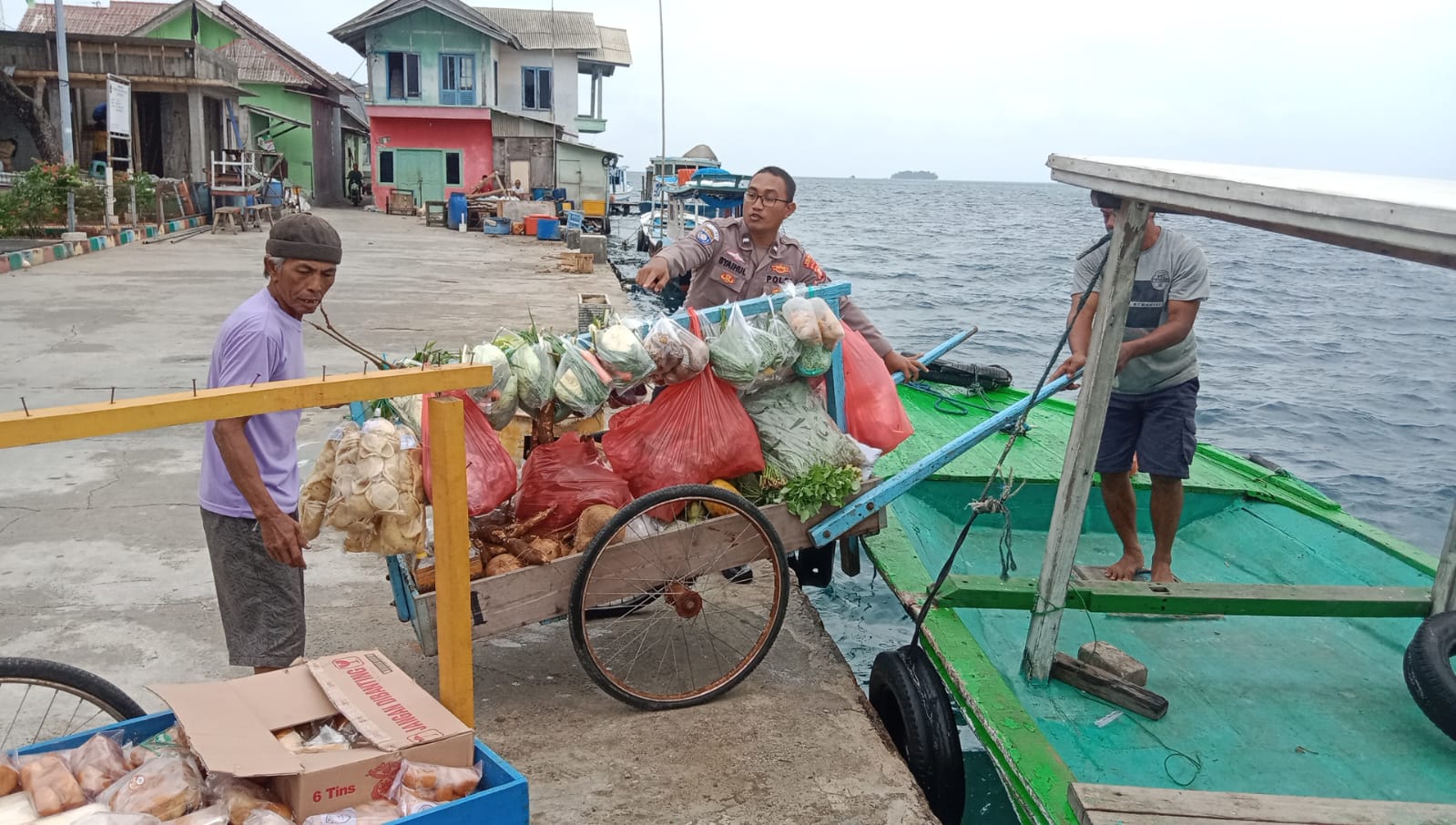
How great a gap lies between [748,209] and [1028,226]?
70517 millimetres

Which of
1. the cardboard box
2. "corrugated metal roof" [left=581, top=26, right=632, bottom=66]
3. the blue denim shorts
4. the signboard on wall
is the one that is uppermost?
"corrugated metal roof" [left=581, top=26, right=632, bottom=66]

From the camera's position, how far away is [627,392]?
3918 millimetres

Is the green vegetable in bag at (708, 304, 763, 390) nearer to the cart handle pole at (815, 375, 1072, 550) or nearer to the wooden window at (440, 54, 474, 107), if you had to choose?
the cart handle pole at (815, 375, 1072, 550)

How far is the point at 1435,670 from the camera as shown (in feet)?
11.9

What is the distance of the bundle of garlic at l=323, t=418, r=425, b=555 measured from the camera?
3006 mm

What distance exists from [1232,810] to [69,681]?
3.10 m

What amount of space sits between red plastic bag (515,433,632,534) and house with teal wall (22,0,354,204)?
110 feet

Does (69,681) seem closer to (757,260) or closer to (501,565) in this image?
(501,565)

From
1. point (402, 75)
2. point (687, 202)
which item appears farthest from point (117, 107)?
point (402, 75)

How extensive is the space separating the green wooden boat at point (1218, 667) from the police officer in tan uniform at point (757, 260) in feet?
2.76

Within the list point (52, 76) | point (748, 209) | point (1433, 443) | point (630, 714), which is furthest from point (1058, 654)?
point (52, 76)

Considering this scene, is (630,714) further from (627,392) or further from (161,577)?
(161,577)

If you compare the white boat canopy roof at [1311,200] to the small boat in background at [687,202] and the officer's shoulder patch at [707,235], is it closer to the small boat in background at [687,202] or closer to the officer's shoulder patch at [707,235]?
the officer's shoulder patch at [707,235]

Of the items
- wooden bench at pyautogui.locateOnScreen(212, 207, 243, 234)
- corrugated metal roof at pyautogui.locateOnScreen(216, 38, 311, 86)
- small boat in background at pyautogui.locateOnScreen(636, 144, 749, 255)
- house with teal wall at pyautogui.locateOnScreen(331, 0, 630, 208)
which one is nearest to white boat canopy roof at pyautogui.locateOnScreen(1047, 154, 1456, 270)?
small boat in background at pyautogui.locateOnScreen(636, 144, 749, 255)
